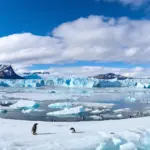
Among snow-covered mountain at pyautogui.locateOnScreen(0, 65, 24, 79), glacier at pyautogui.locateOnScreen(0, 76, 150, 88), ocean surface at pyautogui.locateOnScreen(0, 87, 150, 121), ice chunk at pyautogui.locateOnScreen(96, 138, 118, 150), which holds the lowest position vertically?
ice chunk at pyautogui.locateOnScreen(96, 138, 118, 150)

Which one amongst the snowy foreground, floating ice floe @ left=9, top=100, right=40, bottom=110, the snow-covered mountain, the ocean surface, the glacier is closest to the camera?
the snowy foreground

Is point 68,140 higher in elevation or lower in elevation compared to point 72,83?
lower

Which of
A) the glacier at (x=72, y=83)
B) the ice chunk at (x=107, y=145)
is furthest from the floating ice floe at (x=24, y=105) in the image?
the glacier at (x=72, y=83)

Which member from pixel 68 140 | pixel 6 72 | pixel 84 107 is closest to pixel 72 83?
pixel 84 107

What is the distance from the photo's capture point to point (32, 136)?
1012cm

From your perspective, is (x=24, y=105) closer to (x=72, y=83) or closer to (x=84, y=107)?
(x=84, y=107)

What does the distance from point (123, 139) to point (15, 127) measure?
15.2 feet

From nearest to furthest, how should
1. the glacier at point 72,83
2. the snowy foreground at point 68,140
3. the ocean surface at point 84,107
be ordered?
the snowy foreground at point 68,140, the ocean surface at point 84,107, the glacier at point 72,83

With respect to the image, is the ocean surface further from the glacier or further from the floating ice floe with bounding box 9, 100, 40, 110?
the glacier

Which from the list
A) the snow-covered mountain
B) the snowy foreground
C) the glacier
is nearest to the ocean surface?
the snowy foreground

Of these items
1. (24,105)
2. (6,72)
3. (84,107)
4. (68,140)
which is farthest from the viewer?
(6,72)

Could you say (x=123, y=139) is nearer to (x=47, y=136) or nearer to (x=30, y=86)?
(x=47, y=136)

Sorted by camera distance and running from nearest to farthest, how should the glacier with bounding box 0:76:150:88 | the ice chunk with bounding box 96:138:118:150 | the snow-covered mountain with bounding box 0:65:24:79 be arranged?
the ice chunk with bounding box 96:138:118:150
the glacier with bounding box 0:76:150:88
the snow-covered mountain with bounding box 0:65:24:79

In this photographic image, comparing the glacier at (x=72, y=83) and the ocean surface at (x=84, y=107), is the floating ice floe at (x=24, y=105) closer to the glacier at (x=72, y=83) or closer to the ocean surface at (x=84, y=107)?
the ocean surface at (x=84, y=107)
